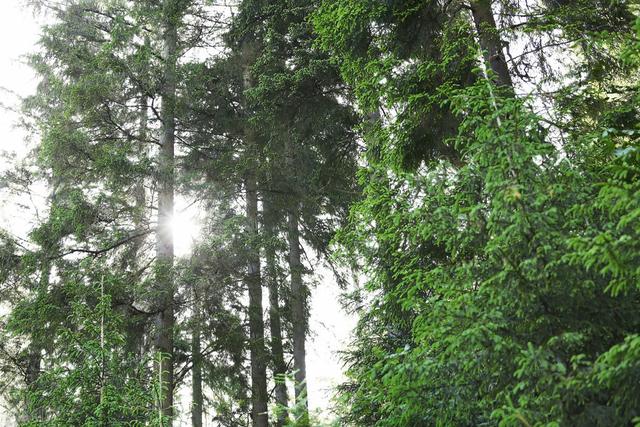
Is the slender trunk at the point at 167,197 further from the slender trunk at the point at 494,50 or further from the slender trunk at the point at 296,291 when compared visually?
the slender trunk at the point at 494,50

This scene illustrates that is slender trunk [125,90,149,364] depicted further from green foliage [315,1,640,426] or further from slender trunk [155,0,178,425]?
green foliage [315,1,640,426]

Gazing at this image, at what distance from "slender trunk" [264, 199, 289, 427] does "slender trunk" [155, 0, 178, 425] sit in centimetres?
196

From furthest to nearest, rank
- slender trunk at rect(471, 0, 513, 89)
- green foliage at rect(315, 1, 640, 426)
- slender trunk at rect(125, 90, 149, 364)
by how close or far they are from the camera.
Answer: slender trunk at rect(125, 90, 149, 364) → slender trunk at rect(471, 0, 513, 89) → green foliage at rect(315, 1, 640, 426)

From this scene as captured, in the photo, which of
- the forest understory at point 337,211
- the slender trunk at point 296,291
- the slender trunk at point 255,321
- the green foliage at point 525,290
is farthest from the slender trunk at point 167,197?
the green foliage at point 525,290

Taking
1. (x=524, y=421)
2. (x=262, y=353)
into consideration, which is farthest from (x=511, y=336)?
(x=262, y=353)

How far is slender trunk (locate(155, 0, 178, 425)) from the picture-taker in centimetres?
909

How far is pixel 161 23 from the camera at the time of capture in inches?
449

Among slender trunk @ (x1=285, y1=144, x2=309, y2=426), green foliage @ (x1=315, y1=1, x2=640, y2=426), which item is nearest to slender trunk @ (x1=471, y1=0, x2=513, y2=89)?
green foliage @ (x1=315, y1=1, x2=640, y2=426)

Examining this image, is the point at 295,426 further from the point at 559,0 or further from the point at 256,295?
the point at 256,295

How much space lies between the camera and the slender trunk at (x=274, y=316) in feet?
33.6

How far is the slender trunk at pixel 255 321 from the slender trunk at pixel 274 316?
24 cm

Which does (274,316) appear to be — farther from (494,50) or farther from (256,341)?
(494,50)

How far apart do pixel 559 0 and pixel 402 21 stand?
2.07 meters

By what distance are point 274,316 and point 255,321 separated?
43.9 inches
